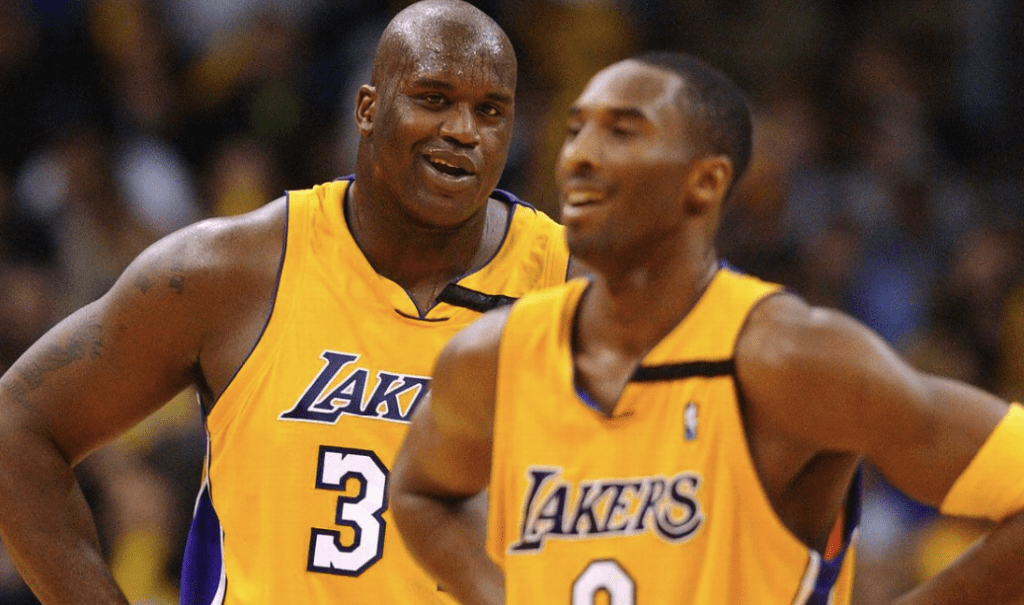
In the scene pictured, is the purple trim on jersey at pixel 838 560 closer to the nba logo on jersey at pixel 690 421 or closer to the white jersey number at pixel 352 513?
the nba logo on jersey at pixel 690 421

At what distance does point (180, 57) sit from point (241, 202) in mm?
1251

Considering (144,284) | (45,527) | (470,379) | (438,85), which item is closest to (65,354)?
(144,284)

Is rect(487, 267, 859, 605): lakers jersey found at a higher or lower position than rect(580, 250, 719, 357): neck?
lower

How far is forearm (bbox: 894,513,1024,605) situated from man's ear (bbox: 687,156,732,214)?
2.70ft

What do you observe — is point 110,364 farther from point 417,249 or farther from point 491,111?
point 491,111

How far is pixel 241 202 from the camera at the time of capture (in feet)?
29.9

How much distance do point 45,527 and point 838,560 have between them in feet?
7.45

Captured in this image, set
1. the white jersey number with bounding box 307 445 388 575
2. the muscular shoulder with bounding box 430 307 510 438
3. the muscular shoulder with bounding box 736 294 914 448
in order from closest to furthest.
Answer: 1. the muscular shoulder with bounding box 736 294 914 448
2. the muscular shoulder with bounding box 430 307 510 438
3. the white jersey number with bounding box 307 445 388 575

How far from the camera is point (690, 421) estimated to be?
114 inches

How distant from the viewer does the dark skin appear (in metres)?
2.79

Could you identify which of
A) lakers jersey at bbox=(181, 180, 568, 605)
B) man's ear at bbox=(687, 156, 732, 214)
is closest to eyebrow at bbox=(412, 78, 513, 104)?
lakers jersey at bbox=(181, 180, 568, 605)

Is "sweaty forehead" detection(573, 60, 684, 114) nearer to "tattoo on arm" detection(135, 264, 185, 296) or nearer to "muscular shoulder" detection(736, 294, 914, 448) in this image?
"muscular shoulder" detection(736, 294, 914, 448)

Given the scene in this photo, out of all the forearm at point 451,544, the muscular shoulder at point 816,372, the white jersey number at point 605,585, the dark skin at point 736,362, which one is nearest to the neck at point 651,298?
the dark skin at point 736,362

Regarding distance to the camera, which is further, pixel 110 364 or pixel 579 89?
pixel 579 89
